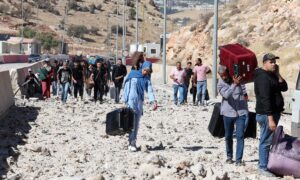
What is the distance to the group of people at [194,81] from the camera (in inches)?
935

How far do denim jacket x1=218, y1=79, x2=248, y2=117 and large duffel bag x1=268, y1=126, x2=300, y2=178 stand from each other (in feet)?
3.32

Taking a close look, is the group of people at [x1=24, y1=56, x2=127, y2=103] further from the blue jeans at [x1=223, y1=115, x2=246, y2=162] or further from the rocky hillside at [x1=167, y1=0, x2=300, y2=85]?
the blue jeans at [x1=223, y1=115, x2=246, y2=162]

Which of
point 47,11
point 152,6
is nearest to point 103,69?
point 47,11

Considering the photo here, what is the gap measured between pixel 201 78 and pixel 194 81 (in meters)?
1.03

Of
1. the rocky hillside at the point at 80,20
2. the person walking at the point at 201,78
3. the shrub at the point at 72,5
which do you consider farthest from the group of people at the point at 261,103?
the shrub at the point at 72,5

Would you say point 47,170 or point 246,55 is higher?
point 246,55

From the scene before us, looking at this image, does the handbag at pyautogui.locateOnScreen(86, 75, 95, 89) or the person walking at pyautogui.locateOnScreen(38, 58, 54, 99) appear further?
the person walking at pyautogui.locateOnScreen(38, 58, 54, 99)

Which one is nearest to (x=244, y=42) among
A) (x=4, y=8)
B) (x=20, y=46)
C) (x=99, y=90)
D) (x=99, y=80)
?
(x=99, y=90)

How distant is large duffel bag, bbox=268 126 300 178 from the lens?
32.2 feet

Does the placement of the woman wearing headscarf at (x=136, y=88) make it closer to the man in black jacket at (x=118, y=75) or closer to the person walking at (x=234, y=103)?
the person walking at (x=234, y=103)

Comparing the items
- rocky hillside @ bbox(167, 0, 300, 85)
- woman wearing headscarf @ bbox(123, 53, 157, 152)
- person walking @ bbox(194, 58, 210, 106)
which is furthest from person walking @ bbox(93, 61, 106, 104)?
rocky hillside @ bbox(167, 0, 300, 85)

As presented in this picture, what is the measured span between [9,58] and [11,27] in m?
49.6

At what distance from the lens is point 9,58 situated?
296 feet

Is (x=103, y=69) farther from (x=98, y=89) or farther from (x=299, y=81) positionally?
(x=299, y=81)
